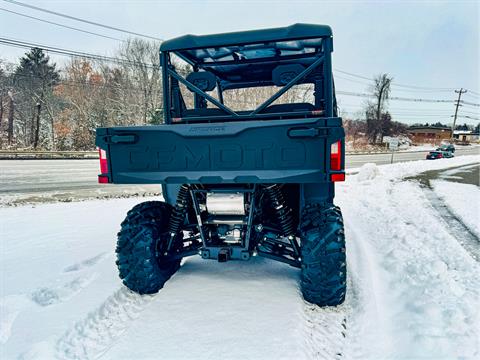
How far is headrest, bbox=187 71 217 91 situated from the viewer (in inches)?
136

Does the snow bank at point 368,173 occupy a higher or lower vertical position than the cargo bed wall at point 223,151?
lower

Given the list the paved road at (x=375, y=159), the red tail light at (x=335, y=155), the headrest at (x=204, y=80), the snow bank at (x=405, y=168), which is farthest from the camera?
the paved road at (x=375, y=159)

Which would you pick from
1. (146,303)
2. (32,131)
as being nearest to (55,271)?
(146,303)

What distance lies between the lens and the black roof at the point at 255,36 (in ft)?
8.92

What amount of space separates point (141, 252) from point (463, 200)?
782cm

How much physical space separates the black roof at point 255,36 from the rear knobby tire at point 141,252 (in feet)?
5.59

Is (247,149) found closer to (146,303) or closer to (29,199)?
(146,303)

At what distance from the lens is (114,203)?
8.02 metres

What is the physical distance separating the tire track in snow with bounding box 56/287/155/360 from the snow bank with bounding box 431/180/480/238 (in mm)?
5138

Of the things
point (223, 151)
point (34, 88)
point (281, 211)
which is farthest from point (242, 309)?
point (34, 88)

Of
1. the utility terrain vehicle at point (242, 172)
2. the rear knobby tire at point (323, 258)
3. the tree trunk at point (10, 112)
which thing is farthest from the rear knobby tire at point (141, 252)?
the tree trunk at point (10, 112)

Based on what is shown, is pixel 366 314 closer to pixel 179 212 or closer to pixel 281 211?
pixel 281 211

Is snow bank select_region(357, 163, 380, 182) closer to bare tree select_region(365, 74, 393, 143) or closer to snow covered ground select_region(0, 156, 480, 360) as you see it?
snow covered ground select_region(0, 156, 480, 360)

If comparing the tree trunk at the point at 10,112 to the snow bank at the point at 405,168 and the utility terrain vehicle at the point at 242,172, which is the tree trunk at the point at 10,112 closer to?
the snow bank at the point at 405,168
